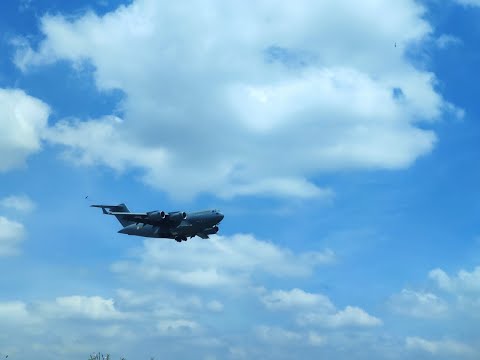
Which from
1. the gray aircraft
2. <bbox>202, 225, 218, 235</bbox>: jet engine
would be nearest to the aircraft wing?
the gray aircraft

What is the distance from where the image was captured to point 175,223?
9438 centimetres

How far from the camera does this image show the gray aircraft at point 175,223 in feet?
303

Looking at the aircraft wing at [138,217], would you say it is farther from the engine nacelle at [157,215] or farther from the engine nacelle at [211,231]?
the engine nacelle at [211,231]

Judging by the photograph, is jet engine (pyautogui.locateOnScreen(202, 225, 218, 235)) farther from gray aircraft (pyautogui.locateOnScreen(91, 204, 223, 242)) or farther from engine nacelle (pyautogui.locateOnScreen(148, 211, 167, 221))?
engine nacelle (pyautogui.locateOnScreen(148, 211, 167, 221))

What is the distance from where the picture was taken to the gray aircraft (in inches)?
3639

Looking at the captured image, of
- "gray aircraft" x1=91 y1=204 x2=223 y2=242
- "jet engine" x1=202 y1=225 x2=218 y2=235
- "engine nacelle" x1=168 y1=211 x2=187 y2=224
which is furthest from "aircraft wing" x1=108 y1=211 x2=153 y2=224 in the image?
"jet engine" x1=202 y1=225 x2=218 y2=235

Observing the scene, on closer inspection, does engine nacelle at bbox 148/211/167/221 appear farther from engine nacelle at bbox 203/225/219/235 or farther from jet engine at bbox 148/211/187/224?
engine nacelle at bbox 203/225/219/235

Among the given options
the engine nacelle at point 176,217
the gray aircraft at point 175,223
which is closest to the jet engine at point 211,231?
the gray aircraft at point 175,223

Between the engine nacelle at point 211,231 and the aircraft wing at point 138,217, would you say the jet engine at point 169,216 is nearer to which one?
the aircraft wing at point 138,217

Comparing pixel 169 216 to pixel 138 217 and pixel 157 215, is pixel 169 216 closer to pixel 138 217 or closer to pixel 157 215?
pixel 157 215

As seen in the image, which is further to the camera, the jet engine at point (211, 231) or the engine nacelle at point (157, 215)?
the jet engine at point (211, 231)

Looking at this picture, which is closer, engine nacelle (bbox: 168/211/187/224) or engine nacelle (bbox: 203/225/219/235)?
engine nacelle (bbox: 168/211/187/224)

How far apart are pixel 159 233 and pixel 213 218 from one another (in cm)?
1160

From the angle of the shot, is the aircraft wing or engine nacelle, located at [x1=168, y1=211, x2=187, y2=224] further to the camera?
the aircraft wing
